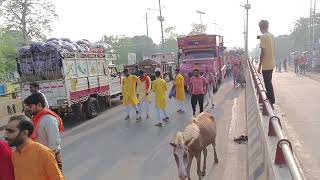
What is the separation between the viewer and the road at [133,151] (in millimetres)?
8406

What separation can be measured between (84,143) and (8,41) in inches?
1649

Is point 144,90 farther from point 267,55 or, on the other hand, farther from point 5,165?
point 5,165

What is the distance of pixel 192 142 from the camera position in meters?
6.73

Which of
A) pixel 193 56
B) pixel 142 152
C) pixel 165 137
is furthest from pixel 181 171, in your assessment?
pixel 193 56

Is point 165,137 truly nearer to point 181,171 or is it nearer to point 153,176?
point 153,176

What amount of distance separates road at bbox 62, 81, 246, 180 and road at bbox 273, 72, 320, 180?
116 centimetres

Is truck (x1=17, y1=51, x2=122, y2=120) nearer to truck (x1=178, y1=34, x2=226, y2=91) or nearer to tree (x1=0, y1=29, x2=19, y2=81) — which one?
truck (x1=178, y1=34, x2=226, y2=91)

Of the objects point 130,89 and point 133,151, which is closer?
point 133,151

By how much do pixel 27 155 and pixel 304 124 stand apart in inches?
392

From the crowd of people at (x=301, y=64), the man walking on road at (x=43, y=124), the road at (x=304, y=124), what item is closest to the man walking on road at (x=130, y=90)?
the road at (x=304, y=124)

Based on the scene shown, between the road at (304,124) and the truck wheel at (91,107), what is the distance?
271 inches

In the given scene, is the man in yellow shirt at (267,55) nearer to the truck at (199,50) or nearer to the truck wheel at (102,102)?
the truck wheel at (102,102)

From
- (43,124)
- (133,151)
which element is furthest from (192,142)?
(133,151)

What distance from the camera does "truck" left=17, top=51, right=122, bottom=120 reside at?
15258 millimetres
